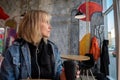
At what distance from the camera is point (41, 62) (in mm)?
1373

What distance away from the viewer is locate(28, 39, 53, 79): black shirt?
1.35 m

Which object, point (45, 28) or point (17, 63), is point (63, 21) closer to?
point (45, 28)

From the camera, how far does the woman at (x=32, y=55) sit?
4.34 feet

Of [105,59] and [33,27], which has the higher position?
[33,27]

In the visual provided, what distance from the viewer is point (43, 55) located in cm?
140

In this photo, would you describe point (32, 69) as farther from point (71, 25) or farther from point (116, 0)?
point (71, 25)

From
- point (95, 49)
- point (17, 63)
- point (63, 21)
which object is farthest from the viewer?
point (63, 21)

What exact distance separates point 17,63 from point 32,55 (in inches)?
4.9

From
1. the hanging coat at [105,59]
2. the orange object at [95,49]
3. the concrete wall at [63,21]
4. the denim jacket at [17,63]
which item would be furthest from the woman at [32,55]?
the concrete wall at [63,21]

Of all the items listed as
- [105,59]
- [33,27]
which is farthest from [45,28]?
[105,59]

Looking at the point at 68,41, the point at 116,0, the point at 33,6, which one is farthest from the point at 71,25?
the point at 116,0

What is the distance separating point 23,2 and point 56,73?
6.99 m

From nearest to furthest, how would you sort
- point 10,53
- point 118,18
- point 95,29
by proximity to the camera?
point 10,53 < point 118,18 < point 95,29

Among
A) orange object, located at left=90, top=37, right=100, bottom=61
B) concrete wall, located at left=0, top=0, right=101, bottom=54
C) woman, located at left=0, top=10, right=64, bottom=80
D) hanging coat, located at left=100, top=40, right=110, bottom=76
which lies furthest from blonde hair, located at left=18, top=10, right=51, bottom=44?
concrete wall, located at left=0, top=0, right=101, bottom=54
